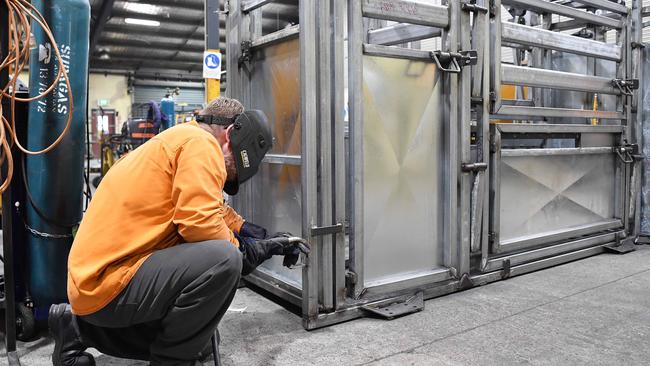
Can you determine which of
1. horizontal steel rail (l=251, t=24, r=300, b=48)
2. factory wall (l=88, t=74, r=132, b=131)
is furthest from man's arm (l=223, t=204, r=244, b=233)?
factory wall (l=88, t=74, r=132, b=131)

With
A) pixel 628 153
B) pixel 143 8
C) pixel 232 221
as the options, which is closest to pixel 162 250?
pixel 232 221

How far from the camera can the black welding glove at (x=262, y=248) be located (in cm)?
233

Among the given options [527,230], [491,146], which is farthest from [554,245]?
[491,146]

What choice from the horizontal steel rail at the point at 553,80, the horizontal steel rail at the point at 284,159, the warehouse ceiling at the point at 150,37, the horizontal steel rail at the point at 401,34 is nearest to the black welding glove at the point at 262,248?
the horizontal steel rail at the point at 284,159

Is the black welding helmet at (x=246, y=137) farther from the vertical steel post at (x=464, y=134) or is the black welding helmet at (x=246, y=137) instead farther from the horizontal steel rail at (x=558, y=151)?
the horizontal steel rail at (x=558, y=151)

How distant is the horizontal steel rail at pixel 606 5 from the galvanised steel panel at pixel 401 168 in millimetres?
2073

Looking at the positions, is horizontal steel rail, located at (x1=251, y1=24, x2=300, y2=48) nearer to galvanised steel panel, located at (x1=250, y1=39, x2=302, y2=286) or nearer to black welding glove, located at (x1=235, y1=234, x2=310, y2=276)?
galvanised steel panel, located at (x1=250, y1=39, x2=302, y2=286)

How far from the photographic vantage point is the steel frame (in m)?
3.01

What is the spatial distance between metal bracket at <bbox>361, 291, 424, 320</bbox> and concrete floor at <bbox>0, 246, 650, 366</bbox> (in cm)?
4

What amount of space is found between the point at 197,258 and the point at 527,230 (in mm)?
3137

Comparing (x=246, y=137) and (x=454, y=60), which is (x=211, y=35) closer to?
(x=454, y=60)

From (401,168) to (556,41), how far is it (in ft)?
6.44

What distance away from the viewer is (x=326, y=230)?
303 cm

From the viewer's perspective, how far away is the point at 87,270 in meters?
1.94
